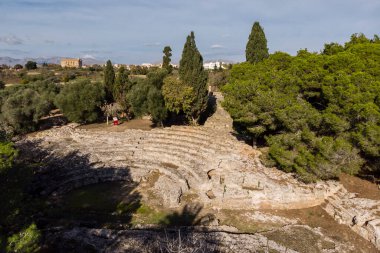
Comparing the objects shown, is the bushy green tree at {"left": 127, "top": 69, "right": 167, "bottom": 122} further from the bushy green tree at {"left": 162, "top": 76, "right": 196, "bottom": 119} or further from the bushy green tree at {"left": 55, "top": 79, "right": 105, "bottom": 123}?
the bushy green tree at {"left": 55, "top": 79, "right": 105, "bottom": 123}

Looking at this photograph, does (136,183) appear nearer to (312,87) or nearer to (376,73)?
(312,87)

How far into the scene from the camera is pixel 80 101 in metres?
37.9

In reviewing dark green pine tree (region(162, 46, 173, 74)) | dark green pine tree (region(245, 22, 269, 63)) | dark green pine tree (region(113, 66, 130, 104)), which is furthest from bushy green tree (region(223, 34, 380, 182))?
dark green pine tree (region(162, 46, 173, 74))

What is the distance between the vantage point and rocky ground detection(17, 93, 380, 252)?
14797mm

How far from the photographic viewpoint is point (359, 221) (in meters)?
16.0

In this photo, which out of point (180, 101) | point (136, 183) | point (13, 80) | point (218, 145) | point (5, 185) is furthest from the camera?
point (13, 80)

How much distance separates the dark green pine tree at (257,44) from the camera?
36.0 metres

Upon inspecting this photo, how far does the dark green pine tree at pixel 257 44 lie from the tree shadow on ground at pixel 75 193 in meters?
22.2

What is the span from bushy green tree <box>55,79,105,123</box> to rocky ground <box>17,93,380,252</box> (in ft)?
20.1

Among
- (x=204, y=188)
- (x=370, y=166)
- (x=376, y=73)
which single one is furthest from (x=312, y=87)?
(x=204, y=188)

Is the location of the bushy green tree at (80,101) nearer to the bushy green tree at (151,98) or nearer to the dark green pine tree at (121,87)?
the dark green pine tree at (121,87)

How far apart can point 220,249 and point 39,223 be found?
37.8 ft

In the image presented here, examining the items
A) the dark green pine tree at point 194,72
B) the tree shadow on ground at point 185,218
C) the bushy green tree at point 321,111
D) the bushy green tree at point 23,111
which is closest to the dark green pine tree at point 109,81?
the bushy green tree at point 23,111

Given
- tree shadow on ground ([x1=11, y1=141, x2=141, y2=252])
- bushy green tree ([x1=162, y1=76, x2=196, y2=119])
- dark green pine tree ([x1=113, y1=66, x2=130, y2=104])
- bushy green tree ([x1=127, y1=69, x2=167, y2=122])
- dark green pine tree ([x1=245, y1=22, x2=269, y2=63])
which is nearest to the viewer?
tree shadow on ground ([x1=11, y1=141, x2=141, y2=252])
